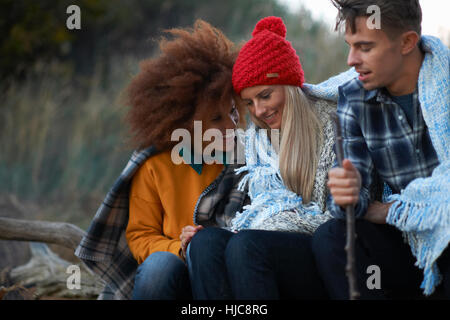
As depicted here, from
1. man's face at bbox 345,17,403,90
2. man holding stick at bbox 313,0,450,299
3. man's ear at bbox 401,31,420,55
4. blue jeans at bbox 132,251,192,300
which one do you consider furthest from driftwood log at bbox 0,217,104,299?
man's ear at bbox 401,31,420,55

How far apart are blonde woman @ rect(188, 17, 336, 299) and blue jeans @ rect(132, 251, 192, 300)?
0.10 m

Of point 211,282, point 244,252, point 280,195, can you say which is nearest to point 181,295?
point 211,282

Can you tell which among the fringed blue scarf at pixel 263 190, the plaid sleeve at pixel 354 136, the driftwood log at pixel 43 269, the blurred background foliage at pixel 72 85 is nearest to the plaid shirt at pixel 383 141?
the plaid sleeve at pixel 354 136

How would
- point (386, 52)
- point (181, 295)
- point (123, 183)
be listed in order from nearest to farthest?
point (386, 52) < point (181, 295) < point (123, 183)

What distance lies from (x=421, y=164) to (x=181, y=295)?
1087 millimetres

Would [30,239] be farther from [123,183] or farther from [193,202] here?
[193,202]

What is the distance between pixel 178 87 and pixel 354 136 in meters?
0.83

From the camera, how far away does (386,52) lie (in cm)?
205

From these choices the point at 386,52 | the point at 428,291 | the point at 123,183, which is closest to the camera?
the point at 428,291

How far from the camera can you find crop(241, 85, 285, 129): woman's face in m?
2.40

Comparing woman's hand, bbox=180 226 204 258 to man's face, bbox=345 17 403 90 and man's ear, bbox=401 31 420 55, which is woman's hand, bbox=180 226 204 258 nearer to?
man's face, bbox=345 17 403 90

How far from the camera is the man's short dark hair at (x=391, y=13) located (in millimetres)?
2027

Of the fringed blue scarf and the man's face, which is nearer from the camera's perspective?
the man's face

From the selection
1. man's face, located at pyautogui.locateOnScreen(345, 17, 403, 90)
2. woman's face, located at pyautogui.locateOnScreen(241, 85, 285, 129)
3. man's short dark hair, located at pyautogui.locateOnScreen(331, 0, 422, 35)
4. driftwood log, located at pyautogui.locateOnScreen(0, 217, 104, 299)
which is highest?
man's short dark hair, located at pyautogui.locateOnScreen(331, 0, 422, 35)
